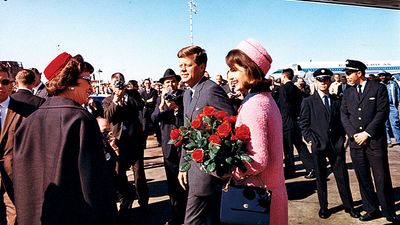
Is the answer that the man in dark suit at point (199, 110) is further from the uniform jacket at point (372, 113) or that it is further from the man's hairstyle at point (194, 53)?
the uniform jacket at point (372, 113)

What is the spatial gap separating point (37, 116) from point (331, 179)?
6108 millimetres

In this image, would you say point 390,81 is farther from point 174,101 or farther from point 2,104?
point 2,104

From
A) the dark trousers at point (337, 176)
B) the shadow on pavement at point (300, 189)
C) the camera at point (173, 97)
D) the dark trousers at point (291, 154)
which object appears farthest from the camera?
the dark trousers at point (291, 154)

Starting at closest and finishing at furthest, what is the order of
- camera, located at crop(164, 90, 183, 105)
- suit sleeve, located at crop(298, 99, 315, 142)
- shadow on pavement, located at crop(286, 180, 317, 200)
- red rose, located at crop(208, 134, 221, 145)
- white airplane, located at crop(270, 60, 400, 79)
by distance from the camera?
1. red rose, located at crop(208, 134, 221, 145)
2. camera, located at crop(164, 90, 183, 105)
3. suit sleeve, located at crop(298, 99, 315, 142)
4. shadow on pavement, located at crop(286, 180, 317, 200)
5. white airplane, located at crop(270, 60, 400, 79)

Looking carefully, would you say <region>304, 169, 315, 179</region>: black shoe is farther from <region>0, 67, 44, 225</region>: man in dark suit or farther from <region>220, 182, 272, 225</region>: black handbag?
<region>0, 67, 44, 225</region>: man in dark suit

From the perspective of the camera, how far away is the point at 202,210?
266 centimetres

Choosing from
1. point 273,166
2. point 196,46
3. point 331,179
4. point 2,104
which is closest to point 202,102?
point 196,46

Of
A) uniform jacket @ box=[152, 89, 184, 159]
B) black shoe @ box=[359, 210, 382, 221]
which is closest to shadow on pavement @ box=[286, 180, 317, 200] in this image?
black shoe @ box=[359, 210, 382, 221]

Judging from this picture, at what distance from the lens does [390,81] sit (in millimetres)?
12703

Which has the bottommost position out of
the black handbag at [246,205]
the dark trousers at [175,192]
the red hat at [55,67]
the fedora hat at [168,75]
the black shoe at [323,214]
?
the black shoe at [323,214]

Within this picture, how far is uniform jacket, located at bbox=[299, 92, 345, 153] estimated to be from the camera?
16.1ft

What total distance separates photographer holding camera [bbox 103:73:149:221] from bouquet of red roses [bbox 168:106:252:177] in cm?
277

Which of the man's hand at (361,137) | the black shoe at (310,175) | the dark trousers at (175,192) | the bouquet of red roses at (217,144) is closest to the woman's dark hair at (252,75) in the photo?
the bouquet of red roses at (217,144)

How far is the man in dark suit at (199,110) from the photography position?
2.63m
